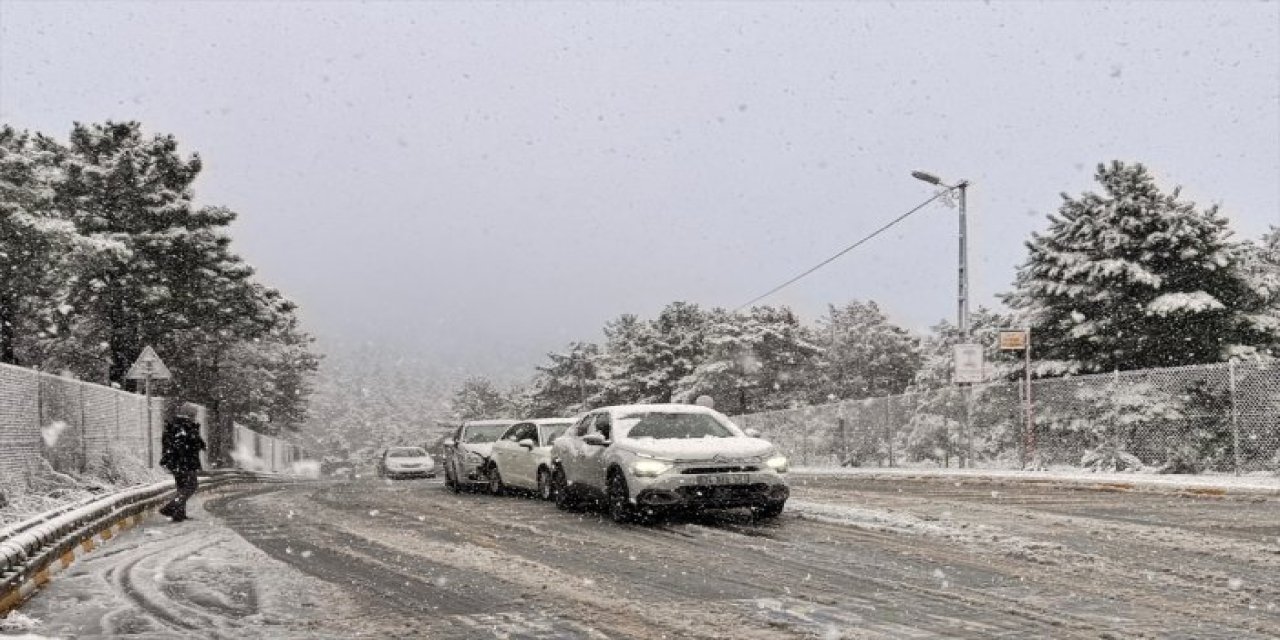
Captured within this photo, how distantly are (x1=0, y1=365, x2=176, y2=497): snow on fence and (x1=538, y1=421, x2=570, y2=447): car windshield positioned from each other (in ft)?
21.1

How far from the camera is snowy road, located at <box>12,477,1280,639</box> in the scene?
600 cm

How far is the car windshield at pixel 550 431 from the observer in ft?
→ 56.1

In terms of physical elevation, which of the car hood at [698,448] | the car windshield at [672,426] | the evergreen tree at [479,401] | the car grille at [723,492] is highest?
the car windshield at [672,426]

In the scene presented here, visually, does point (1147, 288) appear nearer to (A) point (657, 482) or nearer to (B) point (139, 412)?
(A) point (657, 482)

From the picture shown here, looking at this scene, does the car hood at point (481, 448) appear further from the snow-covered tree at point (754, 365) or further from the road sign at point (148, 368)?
the snow-covered tree at point (754, 365)

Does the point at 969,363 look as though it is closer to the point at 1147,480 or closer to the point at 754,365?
the point at 1147,480

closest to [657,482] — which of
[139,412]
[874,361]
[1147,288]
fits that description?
[139,412]

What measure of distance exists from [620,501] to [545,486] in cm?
435

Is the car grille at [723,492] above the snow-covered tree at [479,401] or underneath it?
above

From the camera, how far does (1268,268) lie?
30969 mm

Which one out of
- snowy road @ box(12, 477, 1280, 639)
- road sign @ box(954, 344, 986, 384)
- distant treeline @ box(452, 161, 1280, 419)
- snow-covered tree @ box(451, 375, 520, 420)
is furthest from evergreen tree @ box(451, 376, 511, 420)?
snowy road @ box(12, 477, 1280, 639)

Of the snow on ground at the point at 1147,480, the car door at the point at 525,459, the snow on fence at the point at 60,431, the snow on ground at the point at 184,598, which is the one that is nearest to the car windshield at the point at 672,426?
the car door at the point at 525,459

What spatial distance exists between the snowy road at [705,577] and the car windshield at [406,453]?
75.6 ft

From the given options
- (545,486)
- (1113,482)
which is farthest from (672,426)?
(1113,482)
